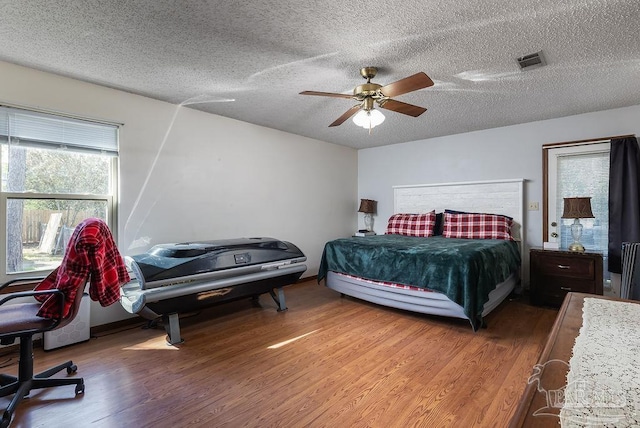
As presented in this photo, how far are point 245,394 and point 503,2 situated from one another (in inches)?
112

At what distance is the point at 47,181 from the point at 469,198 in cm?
506

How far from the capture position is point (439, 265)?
9.47 ft

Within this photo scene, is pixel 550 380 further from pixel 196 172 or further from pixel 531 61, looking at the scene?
pixel 196 172

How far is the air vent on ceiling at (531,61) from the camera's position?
234 centimetres

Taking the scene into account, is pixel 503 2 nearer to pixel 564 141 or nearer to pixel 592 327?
pixel 592 327

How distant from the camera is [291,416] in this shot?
1.71 metres

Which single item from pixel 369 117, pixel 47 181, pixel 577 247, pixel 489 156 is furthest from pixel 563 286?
pixel 47 181

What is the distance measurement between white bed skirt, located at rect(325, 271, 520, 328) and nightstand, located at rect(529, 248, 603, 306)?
0.91ft

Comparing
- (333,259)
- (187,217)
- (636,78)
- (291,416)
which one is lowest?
(291,416)

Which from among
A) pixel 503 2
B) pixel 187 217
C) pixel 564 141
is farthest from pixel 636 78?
pixel 187 217

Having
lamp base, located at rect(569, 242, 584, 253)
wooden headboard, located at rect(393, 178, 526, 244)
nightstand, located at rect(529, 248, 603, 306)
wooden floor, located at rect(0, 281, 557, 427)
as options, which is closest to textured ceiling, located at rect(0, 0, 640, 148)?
wooden headboard, located at rect(393, 178, 526, 244)

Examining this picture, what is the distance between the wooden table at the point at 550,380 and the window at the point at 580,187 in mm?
3526

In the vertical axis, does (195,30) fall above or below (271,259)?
above

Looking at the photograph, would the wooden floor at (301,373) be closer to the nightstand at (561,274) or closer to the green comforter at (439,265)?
the nightstand at (561,274)
